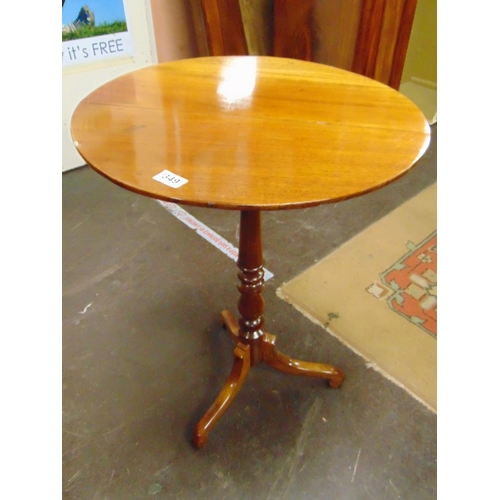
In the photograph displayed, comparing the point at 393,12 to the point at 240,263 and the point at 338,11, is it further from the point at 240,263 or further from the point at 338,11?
the point at 240,263

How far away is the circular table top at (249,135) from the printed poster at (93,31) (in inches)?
47.8

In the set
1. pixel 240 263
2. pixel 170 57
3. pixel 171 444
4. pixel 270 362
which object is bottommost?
pixel 171 444

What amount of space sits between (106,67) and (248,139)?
1775 millimetres

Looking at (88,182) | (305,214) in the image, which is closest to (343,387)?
(305,214)

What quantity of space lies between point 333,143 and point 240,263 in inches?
17.3

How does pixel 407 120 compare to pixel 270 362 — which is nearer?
pixel 407 120

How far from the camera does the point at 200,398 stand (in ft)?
4.46

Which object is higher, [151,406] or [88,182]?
[88,182]

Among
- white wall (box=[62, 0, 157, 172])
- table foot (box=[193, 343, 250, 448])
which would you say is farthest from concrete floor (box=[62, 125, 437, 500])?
white wall (box=[62, 0, 157, 172])

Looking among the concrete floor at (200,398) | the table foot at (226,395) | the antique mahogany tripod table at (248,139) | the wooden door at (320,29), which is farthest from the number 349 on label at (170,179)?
the wooden door at (320,29)

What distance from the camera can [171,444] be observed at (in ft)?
4.07

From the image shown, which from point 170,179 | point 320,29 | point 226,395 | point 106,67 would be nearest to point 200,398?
point 226,395

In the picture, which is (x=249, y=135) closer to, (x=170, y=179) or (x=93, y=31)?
(x=170, y=179)

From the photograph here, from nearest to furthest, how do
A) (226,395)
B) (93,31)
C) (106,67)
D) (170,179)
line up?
(170,179)
(226,395)
(93,31)
(106,67)
